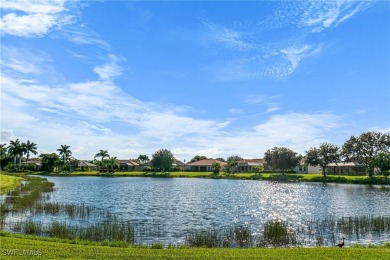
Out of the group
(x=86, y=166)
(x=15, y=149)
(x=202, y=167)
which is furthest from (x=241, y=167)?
(x=15, y=149)

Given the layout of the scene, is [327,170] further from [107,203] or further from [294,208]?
[107,203]

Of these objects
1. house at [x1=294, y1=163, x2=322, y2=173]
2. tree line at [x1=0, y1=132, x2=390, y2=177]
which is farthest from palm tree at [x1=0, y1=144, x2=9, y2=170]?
house at [x1=294, y1=163, x2=322, y2=173]

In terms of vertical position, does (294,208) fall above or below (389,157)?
below

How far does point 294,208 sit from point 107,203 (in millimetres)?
22131

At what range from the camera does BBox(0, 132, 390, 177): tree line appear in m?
98.6

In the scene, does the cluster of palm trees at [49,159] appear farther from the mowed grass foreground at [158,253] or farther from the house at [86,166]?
the mowed grass foreground at [158,253]

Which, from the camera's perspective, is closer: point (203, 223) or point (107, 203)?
point (203, 223)

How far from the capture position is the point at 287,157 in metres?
A: 107

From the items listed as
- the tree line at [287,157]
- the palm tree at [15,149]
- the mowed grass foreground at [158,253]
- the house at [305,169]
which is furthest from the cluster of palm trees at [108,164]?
the mowed grass foreground at [158,253]

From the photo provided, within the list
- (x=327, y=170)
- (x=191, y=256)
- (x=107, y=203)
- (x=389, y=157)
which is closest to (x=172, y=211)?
(x=107, y=203)

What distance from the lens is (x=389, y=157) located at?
76625mm

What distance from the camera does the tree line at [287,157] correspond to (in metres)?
98.6

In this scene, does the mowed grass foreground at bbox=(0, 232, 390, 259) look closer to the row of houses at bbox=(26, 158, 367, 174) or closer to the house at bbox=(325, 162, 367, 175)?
the row of houses at bbox=(26, 158, 367, 174)

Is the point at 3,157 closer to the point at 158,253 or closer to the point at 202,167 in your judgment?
the point at 202,167
